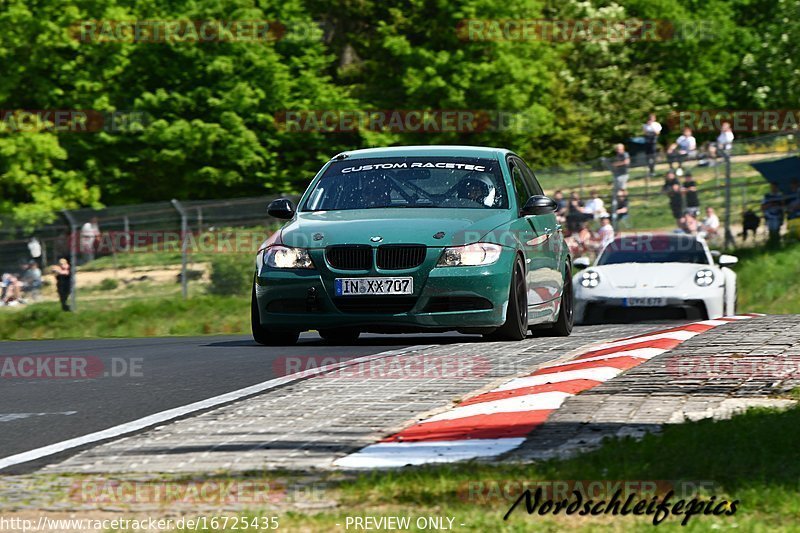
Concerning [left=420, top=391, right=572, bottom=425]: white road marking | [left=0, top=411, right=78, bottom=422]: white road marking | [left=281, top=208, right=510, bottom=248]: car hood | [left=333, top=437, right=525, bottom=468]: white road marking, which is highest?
[left=281, top=208, right=510, bottom=248]: car hood

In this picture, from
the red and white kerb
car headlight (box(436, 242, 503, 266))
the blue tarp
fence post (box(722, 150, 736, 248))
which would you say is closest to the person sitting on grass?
fence post (box(722, 150, 736, 248))

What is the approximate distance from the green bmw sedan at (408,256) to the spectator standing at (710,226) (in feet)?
55.8

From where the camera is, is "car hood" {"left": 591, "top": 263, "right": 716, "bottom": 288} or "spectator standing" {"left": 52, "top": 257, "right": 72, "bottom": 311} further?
"spectator standing" {"left": 52, "top": 257, "right": 72, "bottom": 311}

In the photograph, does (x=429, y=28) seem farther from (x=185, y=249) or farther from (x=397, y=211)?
(x=397, y=211)

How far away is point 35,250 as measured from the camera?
27.9 metres

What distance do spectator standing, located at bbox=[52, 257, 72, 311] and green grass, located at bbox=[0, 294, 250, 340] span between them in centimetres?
22

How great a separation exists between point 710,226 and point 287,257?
745 inches

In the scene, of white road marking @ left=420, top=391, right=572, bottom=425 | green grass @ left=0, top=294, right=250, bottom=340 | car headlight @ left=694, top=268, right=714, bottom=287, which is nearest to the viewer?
white road marking @ left=420, top=391, right=572, bottom=425

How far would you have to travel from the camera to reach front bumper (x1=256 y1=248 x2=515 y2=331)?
12781 mm

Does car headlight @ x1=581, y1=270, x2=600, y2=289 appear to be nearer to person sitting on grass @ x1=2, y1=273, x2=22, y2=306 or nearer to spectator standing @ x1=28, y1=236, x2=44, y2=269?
spectator standing @ x1=28, y1=236, x2=44, y2=269

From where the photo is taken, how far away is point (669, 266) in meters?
20.4

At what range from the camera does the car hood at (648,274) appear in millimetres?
19984

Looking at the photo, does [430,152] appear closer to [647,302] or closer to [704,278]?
[647,302]

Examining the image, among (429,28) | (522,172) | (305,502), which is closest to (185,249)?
(522,172)
